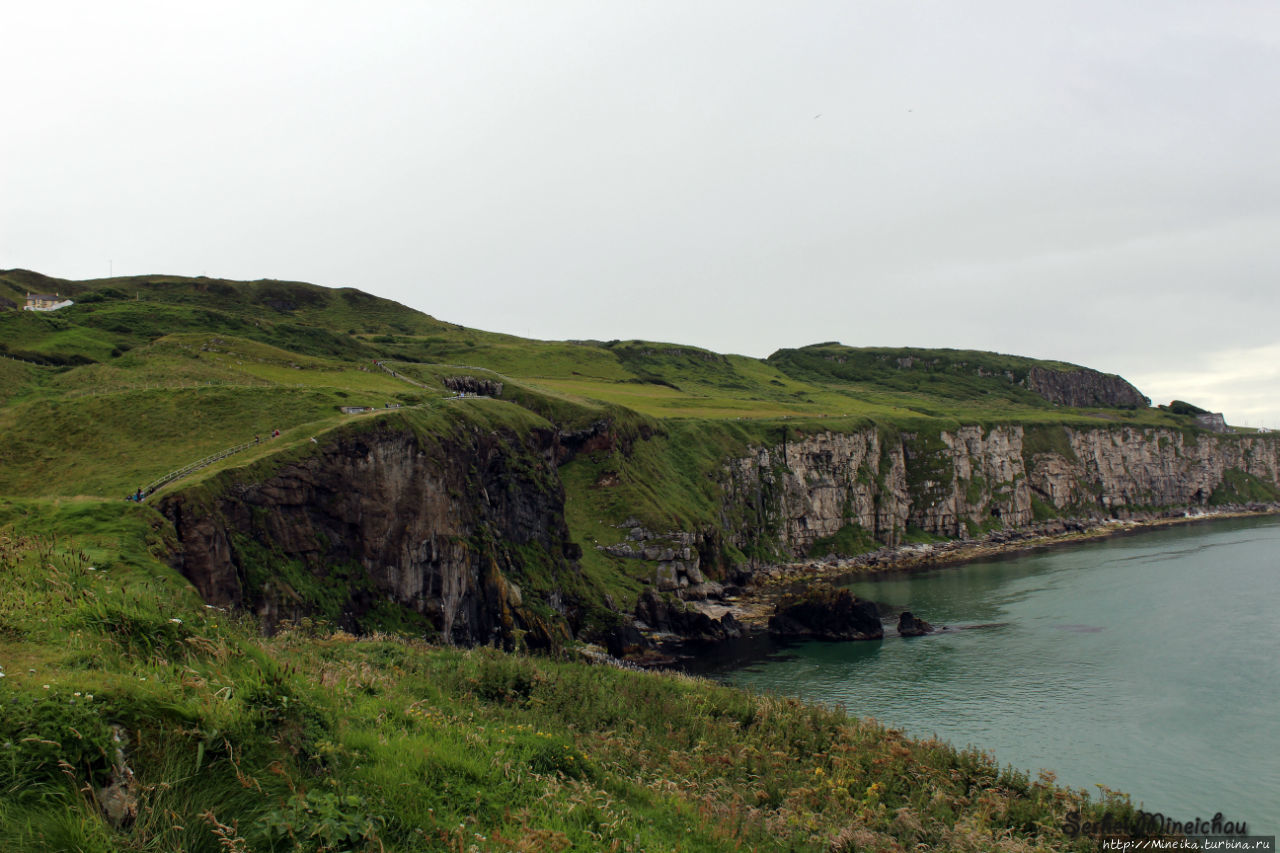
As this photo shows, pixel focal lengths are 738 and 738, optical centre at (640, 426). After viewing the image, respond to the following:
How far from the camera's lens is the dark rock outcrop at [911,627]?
6406cm

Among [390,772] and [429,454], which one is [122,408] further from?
[390,772]

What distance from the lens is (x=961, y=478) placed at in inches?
5428

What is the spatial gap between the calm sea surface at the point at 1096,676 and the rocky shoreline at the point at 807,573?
218 inches

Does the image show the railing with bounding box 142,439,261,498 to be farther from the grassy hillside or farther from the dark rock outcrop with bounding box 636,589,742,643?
the dark rock outcrop with bounding box 636,589,742,643

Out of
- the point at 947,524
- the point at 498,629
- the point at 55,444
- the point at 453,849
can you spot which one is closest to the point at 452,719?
the point at 453,849

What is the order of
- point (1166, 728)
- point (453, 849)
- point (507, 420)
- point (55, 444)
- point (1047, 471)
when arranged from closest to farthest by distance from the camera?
1. point (453, 849)
2. point (1166, 728)
3. point (55, 444)
4. point (507, 420)
5. point (1047, 471)

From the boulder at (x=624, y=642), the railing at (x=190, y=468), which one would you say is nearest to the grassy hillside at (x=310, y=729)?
the railing at (x=190, y=468)

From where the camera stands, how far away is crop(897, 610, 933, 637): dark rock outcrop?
64.1 meters

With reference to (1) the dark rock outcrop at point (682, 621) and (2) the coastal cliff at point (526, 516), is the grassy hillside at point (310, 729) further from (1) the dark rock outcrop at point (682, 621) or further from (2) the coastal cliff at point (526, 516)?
(1) the dark rock outcrop at point (682, 621)

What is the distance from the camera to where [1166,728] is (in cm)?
3891

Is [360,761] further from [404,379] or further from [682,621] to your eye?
[404,379]

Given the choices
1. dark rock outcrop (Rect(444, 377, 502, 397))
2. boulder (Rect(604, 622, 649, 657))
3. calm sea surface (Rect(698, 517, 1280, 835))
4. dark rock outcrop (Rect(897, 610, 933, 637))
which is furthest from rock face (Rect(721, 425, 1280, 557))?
boulder (Rect(604, 622, 649, 657))

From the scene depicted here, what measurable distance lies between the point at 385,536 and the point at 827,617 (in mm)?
39683

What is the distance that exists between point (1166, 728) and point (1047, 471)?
125463 mm
